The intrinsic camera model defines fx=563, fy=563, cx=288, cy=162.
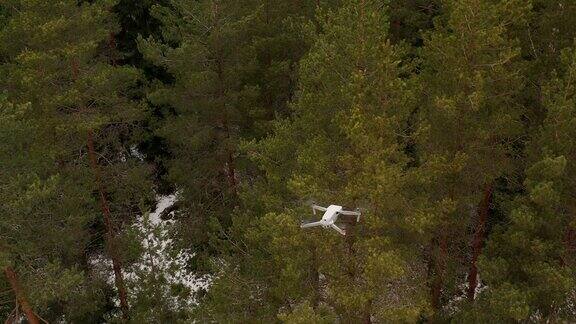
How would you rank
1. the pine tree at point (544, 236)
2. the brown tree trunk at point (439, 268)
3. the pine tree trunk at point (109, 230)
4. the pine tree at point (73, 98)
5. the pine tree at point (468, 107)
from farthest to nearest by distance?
1. the pine tree trunk at point (109, 230)
2. the pine tree at point (73, 98)
3. the brown tree trunk at point (439, 268)
4. the pine tree at point (468, 107)
5. the pine tree at point (544, 236)

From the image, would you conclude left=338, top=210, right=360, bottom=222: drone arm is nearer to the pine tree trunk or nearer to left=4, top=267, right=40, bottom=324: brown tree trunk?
left=4, top=267, right=40, bottom=324: brown tree trunk

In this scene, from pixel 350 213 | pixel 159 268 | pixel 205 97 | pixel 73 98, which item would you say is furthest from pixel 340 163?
pixel 159 268

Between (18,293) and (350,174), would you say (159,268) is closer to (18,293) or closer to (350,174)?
(18,293)

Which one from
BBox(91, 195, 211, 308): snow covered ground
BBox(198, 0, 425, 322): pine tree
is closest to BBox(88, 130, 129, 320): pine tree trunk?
BBox(91, 195, 211, 308): snow covered ground

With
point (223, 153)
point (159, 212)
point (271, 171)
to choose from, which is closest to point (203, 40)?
point (223, 153)

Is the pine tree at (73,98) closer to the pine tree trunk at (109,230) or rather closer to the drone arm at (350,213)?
the pine tree trunk at (109,230)

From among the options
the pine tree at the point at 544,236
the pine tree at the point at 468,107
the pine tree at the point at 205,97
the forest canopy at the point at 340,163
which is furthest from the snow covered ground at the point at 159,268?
the pine tree at the point at 544,236

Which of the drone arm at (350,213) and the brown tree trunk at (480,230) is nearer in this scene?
the drone arm at (350,213)
